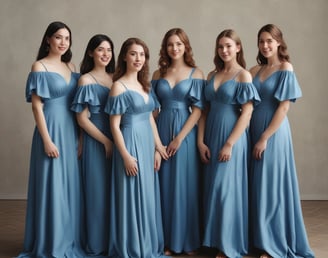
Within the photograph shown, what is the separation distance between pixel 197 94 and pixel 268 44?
74 centimetres

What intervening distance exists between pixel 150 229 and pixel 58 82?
1.44 meters

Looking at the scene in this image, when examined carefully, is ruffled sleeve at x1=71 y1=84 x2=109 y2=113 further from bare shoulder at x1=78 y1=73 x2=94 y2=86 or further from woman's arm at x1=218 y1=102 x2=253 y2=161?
woman's arm at x1=218 y1=102 x2=253 y2=161

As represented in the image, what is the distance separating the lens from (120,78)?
15.3ft

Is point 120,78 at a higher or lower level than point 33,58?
lower

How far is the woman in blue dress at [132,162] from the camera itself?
4.54m

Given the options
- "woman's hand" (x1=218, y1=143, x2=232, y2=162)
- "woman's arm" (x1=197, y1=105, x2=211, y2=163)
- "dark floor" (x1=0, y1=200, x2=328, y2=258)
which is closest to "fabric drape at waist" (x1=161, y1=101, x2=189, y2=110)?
"woman's arm" (x1=197, y1=105, x2=211, y2=163)

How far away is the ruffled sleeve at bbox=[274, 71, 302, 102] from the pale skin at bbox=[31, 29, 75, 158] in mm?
1793

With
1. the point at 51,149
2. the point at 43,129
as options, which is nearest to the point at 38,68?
the point at 43,129

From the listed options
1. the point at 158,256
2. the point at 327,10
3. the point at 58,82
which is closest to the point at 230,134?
the point at 158,256

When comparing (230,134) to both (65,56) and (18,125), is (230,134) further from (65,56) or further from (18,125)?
(18,125)

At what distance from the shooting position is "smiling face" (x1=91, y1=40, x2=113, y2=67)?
15.8ft

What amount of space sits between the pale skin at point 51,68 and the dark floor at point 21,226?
109 centimetres

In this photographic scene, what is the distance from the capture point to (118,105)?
4504mm

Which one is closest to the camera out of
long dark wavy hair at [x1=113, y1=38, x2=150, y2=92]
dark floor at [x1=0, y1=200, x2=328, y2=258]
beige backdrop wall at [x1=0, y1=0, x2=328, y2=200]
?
long dark wavy hair at [x1=113, y1=38, x2=150, y2=92]
